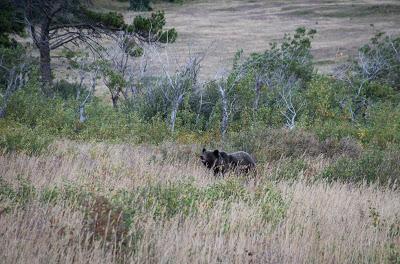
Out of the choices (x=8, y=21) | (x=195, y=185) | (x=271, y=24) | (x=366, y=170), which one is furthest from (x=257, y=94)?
(x=271, y=24)

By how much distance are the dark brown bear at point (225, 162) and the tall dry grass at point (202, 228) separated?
1.55 m

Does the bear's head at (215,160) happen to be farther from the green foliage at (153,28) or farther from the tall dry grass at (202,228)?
→ the green foliage at (153,28)

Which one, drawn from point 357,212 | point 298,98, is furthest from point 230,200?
point 298,98

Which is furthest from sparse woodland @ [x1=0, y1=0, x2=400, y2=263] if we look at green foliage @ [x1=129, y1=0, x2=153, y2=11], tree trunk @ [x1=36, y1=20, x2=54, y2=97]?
green foliage @ [x1=129, y1=0, x2=153, y2=11]

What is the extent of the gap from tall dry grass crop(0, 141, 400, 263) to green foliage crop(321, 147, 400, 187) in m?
1.58

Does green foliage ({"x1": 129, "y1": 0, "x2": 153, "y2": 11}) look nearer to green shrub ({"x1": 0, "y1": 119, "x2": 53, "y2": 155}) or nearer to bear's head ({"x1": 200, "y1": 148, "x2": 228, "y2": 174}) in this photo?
green shrub ({"x1": 0, "y1": 119, "x2": 53, "y2": 155})

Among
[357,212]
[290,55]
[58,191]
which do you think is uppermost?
[58,191]

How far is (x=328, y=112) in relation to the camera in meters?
21.6

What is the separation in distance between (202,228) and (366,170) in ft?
19.4

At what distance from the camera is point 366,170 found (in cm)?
1126

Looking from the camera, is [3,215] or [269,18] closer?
[3,215]

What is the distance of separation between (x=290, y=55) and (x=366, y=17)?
4624 cm

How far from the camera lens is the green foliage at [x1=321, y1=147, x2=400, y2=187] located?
11.0m

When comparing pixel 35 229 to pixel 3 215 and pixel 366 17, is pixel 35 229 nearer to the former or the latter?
pixel 3 215
